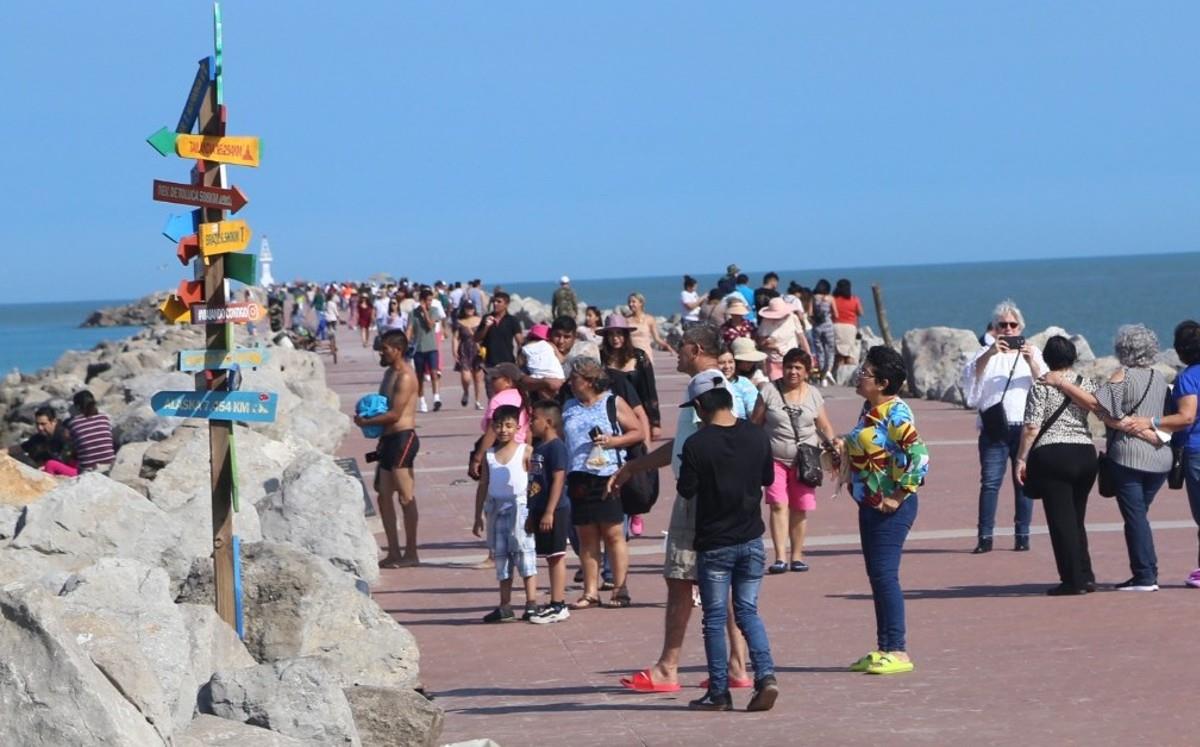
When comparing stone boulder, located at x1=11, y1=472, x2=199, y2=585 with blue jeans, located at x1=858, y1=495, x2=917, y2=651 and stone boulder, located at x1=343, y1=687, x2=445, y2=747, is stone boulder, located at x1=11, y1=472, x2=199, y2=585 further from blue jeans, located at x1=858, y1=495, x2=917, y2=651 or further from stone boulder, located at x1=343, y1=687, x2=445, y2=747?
blue jeans, located at x1=858, y1=495, x2=917, y2=651

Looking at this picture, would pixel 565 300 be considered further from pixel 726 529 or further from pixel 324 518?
pixel 726 529

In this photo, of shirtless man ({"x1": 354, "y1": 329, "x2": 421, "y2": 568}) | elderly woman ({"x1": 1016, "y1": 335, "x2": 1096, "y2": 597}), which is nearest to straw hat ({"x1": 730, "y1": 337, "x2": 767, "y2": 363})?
elderly woman ({"x1": 1016, "y1": 335, "x2": 1096, "y2": 597})

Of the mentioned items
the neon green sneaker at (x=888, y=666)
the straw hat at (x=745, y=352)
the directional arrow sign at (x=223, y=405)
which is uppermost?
the straw hat at (x=745, y=352)

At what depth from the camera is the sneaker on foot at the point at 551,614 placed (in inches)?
430

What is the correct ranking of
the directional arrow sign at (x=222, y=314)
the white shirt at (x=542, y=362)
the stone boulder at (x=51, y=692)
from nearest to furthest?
the stone boulder at (x=51, y=692) < the directional arrow sign at (x=222, y=314) < the white shirt at (x=542, y=362)

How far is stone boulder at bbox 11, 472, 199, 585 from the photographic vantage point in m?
11.2

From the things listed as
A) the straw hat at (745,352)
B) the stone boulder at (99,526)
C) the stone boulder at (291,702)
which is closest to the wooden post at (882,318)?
the straw hat at (745,352)

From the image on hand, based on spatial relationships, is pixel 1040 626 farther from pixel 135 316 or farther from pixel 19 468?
pixel 135 316

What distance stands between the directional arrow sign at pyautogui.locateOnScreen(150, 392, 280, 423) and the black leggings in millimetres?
4928

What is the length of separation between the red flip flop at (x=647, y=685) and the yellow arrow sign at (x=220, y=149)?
10.4ft

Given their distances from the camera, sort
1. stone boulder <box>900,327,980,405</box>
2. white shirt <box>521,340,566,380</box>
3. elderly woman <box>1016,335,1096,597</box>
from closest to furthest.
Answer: elderly woman <box>1016,335,1096,597</box> < white shirt <box>521,340,566,380</box> < stone boulder <box>900,327,980,405</box>

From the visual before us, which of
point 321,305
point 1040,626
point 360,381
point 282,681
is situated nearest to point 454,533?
point 1040,626

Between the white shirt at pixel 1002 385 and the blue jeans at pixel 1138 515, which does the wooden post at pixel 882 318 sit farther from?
the blue jeans at pixel 1138 515

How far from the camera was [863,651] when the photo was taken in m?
9.78
